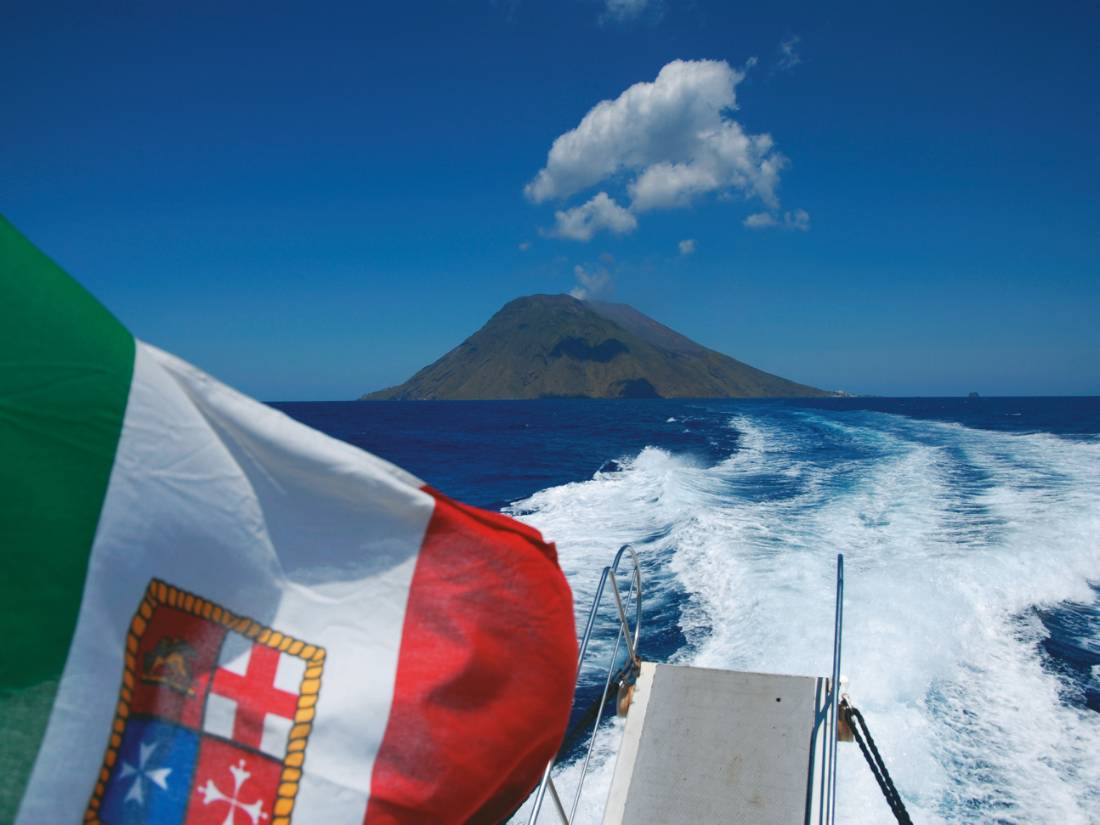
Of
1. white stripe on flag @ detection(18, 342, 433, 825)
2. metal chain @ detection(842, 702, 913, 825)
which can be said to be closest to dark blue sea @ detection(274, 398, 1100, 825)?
metal chain @ detection(842, 702, 913, 825)

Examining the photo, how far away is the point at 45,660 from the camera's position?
181cm

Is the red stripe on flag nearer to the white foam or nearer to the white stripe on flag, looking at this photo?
the white stripe on flag

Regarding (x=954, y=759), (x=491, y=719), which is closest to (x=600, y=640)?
(x=954, y=759)

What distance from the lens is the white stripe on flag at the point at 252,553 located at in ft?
6.20

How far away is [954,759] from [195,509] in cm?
728

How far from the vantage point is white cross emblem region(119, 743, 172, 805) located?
1.93 m

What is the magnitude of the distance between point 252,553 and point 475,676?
32.4 inches

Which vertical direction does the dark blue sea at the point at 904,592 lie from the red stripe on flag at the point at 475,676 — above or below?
below

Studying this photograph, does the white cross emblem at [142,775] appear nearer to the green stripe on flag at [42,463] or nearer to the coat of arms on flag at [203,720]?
the coat of arms on flag at [203,720]

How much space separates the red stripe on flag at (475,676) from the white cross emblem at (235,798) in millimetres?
A: 315

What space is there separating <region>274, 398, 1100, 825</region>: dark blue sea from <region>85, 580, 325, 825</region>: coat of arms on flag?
460 centimetres

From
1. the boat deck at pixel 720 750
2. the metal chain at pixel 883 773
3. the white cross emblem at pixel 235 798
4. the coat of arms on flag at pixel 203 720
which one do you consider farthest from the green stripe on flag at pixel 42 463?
the metal chain at pixel 883 773

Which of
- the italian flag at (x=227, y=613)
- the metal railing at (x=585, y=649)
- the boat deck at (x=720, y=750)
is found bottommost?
the boat deck at (x=720, y=750)

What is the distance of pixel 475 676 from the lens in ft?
7.69
